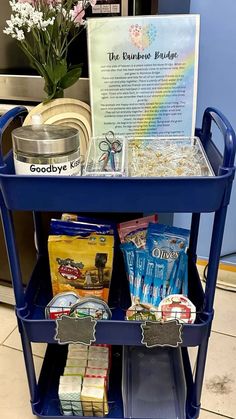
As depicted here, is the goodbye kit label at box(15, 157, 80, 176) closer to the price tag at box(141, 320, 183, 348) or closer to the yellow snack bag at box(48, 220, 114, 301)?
the yellow snack bag at box(48, 220, 114, 301)

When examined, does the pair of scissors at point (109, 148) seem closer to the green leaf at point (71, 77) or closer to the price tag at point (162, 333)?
the green leaf at point (71, 77)

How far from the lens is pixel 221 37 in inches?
48.6

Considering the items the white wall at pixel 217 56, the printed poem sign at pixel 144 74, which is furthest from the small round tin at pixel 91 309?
the white wall at pixel 217 56

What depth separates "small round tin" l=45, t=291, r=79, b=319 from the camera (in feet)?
3.02

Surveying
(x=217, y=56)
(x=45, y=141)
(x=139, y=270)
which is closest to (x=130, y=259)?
(x=139, y=270)

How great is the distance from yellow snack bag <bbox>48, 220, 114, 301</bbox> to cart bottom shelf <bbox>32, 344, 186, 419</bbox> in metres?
0.31

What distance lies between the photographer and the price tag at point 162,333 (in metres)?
0.85

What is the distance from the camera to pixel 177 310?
2.91 ft

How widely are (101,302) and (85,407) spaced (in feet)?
0.98

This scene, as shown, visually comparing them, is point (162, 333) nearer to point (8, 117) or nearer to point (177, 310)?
point (177, 310)

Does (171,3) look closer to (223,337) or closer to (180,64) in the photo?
(180,64)

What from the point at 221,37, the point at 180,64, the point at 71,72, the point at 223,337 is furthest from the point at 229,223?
the point at 71,72

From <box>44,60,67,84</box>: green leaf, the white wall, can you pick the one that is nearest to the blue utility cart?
<box>44,60,67,84</box>: green leaf

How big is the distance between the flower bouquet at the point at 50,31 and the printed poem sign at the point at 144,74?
0.15 feet
